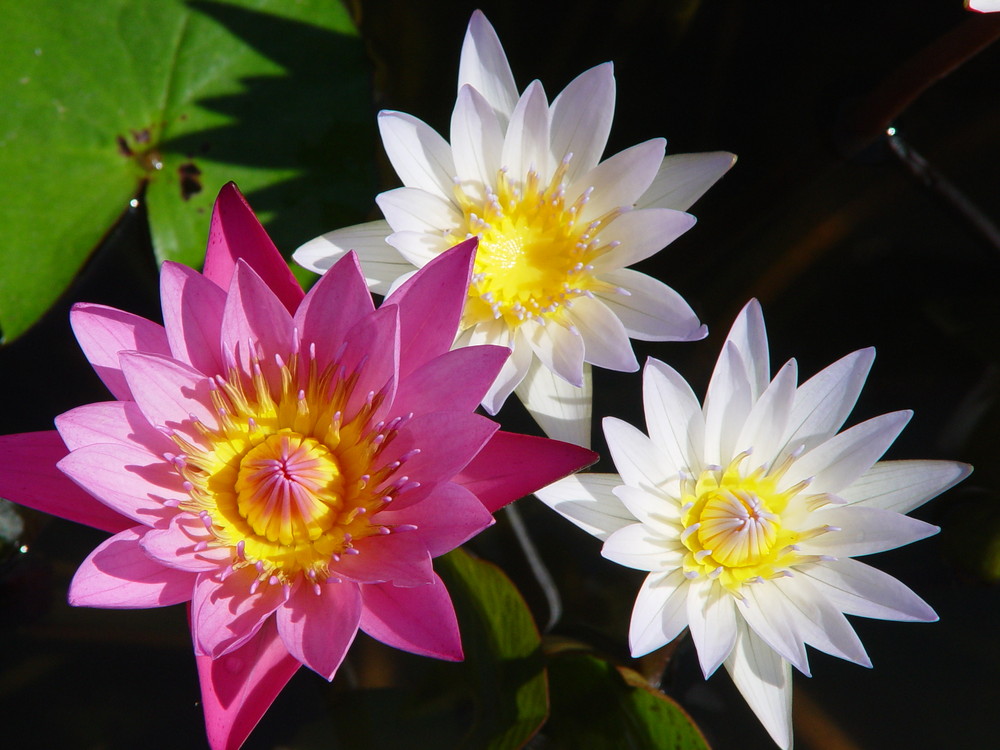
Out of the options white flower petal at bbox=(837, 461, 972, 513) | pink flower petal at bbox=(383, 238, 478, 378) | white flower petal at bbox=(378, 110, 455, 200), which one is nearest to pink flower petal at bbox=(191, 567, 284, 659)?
pink flower petal at bbox=(383, 238, 478, 378)

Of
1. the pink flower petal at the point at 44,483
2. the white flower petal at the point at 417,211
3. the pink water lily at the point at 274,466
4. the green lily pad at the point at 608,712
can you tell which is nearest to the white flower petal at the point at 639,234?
the white flower petal at the point at 417,211

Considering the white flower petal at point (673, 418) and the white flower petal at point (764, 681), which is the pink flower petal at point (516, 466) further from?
the white flower petal at point (764, 681)

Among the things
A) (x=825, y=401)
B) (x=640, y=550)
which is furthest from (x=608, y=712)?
(x=825, y=401)

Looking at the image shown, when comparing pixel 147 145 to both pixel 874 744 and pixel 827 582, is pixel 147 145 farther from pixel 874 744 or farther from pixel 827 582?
pixel 874 744

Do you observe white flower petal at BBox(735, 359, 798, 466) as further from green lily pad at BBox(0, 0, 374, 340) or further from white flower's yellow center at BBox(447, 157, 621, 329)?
green lily pad at BBox(0, 0, 374, 340)

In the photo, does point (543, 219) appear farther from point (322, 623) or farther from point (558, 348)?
point (322, 623)

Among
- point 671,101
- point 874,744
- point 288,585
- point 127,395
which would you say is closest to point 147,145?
point 127,395
